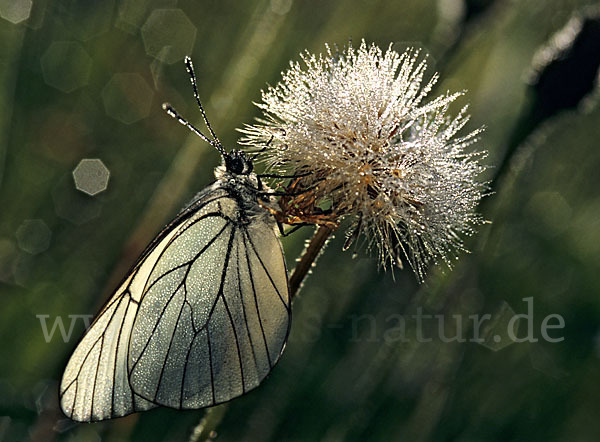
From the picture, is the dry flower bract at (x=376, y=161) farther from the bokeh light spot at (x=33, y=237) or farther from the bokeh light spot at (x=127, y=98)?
the bokeh light spot at (x=127, y=98)

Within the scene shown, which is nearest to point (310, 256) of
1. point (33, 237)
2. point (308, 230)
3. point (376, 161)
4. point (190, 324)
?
point (376, 161)

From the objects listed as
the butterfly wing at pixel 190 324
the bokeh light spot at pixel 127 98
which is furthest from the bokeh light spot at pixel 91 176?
the butterfly wing at pixel 190 324

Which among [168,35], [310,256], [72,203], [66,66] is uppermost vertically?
[168,35]

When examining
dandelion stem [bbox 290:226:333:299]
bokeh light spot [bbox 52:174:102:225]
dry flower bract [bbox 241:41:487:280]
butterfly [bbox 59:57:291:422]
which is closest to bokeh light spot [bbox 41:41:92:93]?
bokeh light spot [bbox 52:174:102:225]

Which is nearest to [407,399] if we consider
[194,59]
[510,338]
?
[510,338]

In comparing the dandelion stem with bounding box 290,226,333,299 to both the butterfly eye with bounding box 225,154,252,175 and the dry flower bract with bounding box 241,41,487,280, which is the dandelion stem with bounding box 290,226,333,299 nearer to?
the dry flower bract with bounding box 241,41,487,280

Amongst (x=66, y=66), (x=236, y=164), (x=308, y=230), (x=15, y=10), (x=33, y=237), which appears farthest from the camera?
(x=66, y=66)

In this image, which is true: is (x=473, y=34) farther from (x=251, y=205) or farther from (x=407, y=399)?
(x=407, y=399)

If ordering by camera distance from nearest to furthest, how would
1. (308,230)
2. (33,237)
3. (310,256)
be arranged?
(310,256)
(308,230)
(33,237)

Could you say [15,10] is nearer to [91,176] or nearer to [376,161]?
[91,176]
